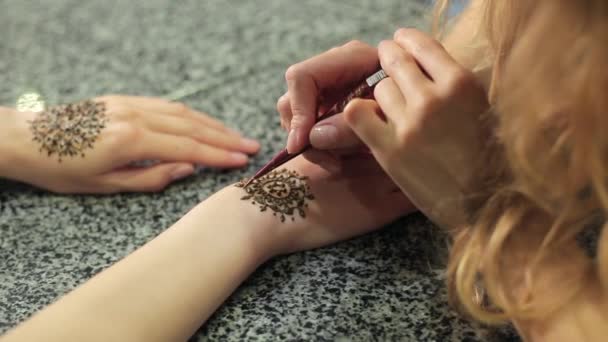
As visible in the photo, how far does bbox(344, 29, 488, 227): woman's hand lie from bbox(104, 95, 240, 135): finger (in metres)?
0.32

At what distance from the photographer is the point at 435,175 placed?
562mm

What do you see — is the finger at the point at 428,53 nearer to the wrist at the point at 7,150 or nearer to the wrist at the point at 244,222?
the wrist at the point at 244,222

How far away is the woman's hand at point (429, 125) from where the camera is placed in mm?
542

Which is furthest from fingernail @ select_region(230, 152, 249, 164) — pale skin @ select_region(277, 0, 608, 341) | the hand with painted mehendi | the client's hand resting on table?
pale skin @ select_region(277, 0, 608, 341)

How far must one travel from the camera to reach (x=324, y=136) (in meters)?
0.62

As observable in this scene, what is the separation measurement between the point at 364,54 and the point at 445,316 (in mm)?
277

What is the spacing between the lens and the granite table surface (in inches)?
23.9

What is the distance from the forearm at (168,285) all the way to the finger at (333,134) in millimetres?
108

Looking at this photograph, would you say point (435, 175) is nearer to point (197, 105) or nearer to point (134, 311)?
point (134, 311)

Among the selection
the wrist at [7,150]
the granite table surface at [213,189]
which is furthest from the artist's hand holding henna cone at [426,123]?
the wrist at [7,150]

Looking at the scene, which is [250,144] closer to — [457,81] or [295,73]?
[295,73]

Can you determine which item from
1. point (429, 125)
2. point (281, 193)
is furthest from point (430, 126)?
point (281, 193)

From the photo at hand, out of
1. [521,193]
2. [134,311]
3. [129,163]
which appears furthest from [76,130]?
[521,193]

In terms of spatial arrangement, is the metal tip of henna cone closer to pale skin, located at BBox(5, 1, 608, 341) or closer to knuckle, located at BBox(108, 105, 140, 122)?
pale skin, located at BBox(5, 1, 608, 341)
